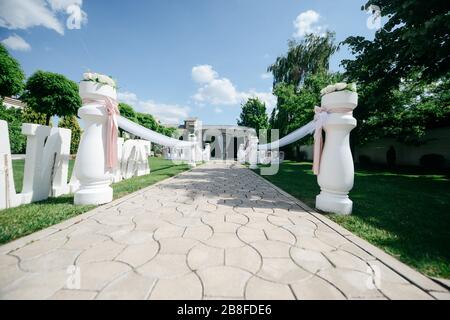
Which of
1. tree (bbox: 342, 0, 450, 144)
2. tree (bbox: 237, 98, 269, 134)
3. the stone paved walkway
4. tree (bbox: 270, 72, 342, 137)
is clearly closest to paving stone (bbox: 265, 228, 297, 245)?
the stone paved walkway

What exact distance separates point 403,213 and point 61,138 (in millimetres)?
7220

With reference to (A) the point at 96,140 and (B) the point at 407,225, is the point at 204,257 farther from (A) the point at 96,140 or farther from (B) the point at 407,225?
(B) the point at 407,225

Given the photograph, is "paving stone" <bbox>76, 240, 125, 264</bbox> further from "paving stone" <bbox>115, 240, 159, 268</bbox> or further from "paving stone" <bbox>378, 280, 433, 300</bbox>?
"paving stone" <bbox>378, 280, 433, 300</bbox>

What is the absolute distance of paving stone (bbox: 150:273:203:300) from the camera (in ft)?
4.73

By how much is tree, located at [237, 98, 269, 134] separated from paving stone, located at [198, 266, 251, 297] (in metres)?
24.4

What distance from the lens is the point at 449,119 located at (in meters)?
13.0

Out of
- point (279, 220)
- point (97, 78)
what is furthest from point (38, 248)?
point (279, 220)

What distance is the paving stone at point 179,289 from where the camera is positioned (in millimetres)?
1442

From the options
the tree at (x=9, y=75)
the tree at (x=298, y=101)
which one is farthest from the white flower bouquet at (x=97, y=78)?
the tree at (x=9, y=75)

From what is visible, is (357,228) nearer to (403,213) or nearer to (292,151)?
(403,213)

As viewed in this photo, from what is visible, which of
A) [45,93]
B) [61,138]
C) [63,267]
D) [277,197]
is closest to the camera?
[63,267]

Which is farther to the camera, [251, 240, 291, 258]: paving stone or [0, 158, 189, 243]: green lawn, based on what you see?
[0, 158, 189, 243]: green lawn

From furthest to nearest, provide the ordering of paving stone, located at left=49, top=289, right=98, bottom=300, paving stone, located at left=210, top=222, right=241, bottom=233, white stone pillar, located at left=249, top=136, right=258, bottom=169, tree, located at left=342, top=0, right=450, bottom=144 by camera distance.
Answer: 1. white stone pillar, located at left=249, top=136, right=258, bottom=169
2. tree, located at left=342, top=0, right=450, bottom=144
3. paving stone, located at left=210, top=222, right=241, bottom=233
4. paving stone, located at left=49, top=289, right=98, bottom=300
